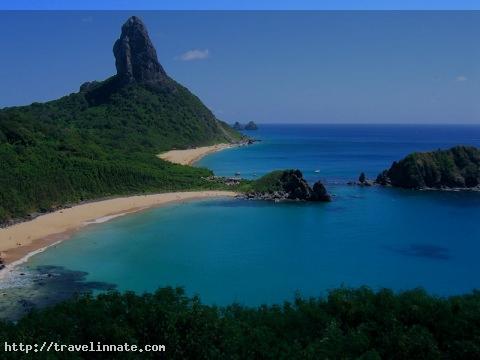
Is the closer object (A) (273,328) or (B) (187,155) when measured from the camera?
(A) (273,328)

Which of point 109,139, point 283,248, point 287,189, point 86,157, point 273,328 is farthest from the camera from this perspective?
point 109,139

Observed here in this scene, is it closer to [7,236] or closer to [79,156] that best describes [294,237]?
[7,236]

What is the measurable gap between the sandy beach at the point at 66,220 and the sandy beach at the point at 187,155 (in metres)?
44.2

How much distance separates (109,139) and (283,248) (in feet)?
289

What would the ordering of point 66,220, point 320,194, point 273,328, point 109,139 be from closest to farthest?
1. point 273,328
2. point 66,220
3. point 320,194
4. point 109,139

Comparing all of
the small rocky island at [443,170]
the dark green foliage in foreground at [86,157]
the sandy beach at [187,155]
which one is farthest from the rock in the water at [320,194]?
the sandy beach at [187,155]

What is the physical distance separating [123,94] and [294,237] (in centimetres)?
12810

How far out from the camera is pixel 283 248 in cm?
5922

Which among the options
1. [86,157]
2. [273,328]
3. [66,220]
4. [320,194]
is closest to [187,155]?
[86,157]

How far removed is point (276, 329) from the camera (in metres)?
24.0

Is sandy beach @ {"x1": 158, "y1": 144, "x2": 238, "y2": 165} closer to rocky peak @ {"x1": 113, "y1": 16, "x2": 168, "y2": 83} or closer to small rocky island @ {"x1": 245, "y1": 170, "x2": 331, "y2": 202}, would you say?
rocky peak @ {"x1": 113, "y1": 16, "x2": 168, "y2": 83}

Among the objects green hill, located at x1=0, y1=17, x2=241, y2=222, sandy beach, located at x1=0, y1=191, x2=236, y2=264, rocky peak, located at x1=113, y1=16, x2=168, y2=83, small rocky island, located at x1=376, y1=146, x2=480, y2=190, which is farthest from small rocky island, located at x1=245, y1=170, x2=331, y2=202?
rocky peak, located at x1=113, y1=16, x2=168, y2=83

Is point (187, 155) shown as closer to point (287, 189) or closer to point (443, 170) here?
point (287, 189)

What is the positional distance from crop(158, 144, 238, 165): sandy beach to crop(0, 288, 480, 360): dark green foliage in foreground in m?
108
